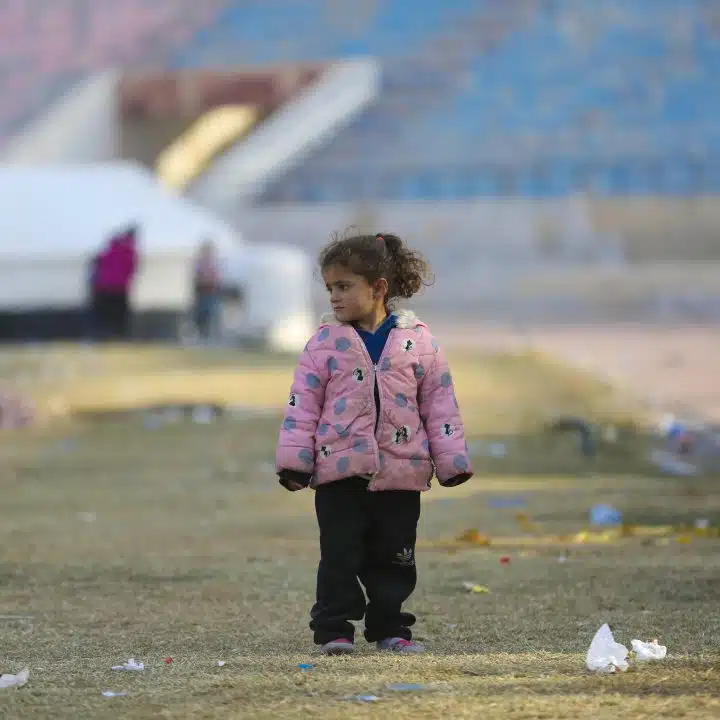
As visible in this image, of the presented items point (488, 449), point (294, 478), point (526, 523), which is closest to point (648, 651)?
point (294, 478)

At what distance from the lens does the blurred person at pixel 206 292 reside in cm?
2667

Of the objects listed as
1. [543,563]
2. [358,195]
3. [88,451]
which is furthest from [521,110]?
[543,563]

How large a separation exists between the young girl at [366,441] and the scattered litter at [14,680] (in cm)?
93

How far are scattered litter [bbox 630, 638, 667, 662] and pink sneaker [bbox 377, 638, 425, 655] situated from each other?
0.65 meters

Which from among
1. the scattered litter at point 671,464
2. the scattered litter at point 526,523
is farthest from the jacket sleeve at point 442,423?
the scattered litter at point 671,464

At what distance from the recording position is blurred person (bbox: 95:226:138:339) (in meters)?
27.3

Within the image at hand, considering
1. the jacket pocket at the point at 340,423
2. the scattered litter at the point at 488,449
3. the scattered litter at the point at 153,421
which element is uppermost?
the jacket pocket at the point at 340,423

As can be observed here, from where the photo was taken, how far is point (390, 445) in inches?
232

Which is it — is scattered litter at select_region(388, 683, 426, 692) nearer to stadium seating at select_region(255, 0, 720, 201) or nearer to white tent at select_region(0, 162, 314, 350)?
white tent at select_region(0, 162, 314, 350)

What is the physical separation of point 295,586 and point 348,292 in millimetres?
1886

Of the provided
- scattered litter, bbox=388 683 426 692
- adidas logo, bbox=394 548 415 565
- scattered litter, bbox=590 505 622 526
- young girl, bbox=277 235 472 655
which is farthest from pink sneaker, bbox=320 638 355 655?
scattered litter, bbox=590 505 622 526

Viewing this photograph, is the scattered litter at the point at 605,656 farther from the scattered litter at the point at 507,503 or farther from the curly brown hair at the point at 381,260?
the scattered litter at the point at 507,503

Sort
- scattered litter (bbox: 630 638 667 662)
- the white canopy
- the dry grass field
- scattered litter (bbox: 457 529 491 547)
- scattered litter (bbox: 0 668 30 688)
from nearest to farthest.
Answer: the dry grass field, scattered litter (bbox: 0 668 30 688), scattered litter (bbox: 630 638 667 662), scattered litter (bbox: 457 529 491 547), the white canopy

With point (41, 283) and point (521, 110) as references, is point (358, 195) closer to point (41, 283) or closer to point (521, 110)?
point (521, 110)
